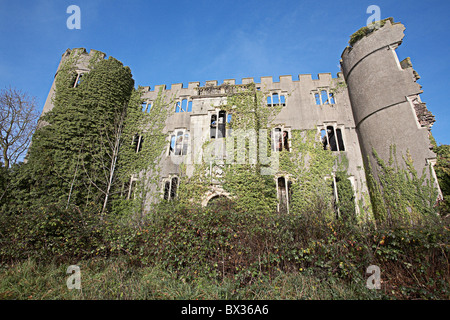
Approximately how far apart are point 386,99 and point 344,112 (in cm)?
258

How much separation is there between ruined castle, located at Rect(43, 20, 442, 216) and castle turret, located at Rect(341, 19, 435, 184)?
4 centimetres

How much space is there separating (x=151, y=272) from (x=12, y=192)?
399 inches

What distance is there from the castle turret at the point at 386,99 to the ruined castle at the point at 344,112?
38 mm

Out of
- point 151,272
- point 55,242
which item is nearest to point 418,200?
point 151,272

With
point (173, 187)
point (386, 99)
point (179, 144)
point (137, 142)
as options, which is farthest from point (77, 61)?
point (386, 99)

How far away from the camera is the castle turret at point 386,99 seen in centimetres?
1079

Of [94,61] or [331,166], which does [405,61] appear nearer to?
[331,166]

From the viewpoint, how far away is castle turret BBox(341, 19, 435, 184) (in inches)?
425

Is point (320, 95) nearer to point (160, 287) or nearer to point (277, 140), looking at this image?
point (277, 140)

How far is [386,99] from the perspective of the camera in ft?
39.4
